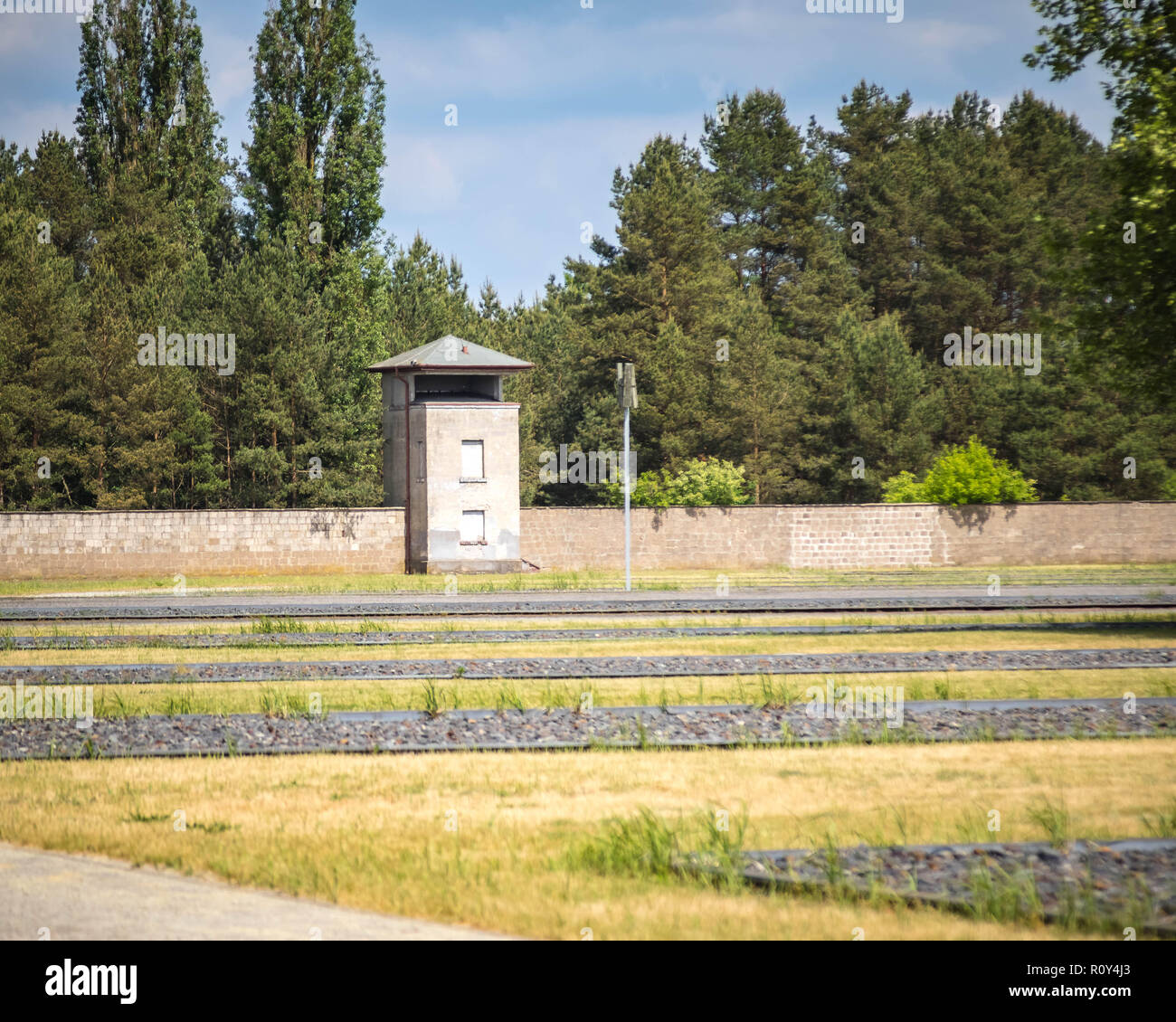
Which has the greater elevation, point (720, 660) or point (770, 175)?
point (770, 175)

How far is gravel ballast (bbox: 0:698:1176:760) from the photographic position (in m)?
10.9

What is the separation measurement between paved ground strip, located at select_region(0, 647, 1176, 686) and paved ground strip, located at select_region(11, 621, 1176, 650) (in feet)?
9.38

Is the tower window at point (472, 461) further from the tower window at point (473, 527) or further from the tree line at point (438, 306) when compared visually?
the tree line at point (438, 306)

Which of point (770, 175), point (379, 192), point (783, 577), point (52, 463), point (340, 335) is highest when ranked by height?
point (770, 175)

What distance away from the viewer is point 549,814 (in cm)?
830

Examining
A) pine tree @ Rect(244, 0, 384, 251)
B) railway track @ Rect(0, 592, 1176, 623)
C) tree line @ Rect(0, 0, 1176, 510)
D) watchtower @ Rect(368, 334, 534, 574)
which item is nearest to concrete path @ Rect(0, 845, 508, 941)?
railway track @ Rect(0, 592, 1176, 623)

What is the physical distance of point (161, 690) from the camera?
1430 centimetres

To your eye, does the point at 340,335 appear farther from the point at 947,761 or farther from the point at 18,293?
the point at 947,761

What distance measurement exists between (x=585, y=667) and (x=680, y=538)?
108 ft

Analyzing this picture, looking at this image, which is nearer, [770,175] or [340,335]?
[340,335]

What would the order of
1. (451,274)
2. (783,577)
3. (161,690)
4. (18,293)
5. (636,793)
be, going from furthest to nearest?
(451,274) < (18,293) < (783,577) < (161,690) < (636,793)

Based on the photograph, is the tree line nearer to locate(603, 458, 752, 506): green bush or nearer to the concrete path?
locate(603, 458, 752, 506): green bush
